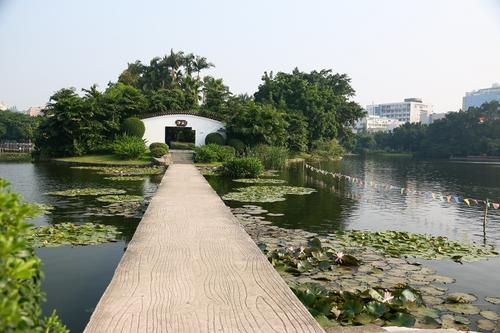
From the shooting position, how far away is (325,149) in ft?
157

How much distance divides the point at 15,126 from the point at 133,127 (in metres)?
40.8

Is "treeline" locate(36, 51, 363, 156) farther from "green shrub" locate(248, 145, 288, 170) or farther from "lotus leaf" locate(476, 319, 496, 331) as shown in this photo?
"lotus leaf" locate(476, 319, 496, 331)

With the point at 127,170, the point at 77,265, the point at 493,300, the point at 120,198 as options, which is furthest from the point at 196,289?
the point at 127,170

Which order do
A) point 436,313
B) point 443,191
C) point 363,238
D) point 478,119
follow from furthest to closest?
point 478,119 → point 443,191 → point 363,238 → point 436,313

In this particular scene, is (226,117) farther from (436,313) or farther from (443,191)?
(436,313)

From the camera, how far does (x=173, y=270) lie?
497 centimetres

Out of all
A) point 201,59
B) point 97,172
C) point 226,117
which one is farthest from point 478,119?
point 97,172

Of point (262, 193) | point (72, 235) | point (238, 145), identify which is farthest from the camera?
point (238, 145)

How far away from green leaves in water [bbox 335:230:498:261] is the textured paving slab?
130 inches

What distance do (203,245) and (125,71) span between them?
49.5 meters

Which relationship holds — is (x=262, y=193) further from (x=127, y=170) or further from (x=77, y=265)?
(x=127, y=170)

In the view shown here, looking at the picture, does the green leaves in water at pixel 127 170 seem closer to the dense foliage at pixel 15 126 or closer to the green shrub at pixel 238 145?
the green shrub at pixel 238 145

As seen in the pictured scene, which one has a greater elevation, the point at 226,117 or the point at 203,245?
the point at 226,117

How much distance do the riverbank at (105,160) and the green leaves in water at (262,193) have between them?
38.3 feet
